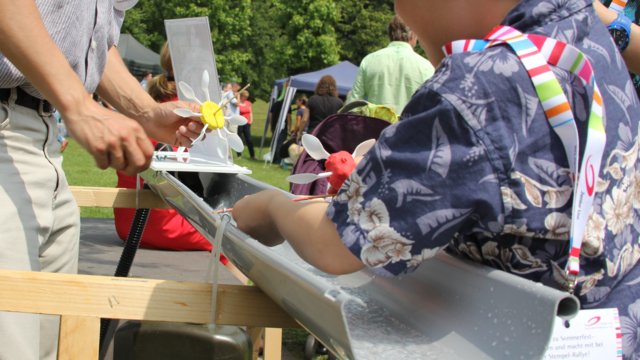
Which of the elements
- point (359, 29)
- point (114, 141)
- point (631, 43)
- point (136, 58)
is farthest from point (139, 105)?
point (359, 29)

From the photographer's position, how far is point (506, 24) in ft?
4.40

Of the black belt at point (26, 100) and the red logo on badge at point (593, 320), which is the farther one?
the black belt at point (26, 100)

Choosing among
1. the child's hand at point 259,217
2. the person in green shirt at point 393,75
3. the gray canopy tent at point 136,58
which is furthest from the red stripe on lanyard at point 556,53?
the gray canopy tent at point 136,58

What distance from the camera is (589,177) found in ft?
3.82

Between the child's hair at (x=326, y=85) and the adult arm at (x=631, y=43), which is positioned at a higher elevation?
the adult arm at (x=631, y=43)

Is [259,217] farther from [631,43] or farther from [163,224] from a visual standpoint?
[163,224]

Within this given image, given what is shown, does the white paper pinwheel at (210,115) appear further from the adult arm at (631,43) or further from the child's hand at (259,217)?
the adult arm at (631,43)

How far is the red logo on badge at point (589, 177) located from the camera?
1.16 metres

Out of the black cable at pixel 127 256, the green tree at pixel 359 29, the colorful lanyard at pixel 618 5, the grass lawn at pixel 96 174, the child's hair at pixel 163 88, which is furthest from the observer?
the green tree at pixel 359 29

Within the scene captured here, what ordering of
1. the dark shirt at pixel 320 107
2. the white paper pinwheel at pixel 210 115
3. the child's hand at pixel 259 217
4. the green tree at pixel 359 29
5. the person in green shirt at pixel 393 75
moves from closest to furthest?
the child's hand at pixel 259 217
the white paper pinwheel at pixel 210 115
the person in green shirt at pixel 393 75
the dark shirt at pixel 320 107
the green tree at pixel 359 29

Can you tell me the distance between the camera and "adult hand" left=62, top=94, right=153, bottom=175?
1.62 m

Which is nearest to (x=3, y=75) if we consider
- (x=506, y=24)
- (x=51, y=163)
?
(x=51, y=163)

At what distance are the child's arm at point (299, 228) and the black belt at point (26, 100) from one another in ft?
2.46

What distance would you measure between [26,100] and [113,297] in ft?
2.68
